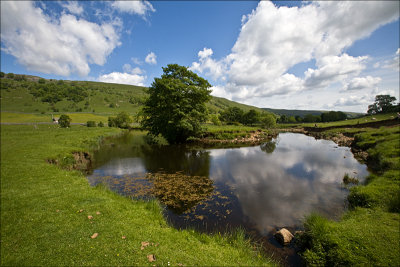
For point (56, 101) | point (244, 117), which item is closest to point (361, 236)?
point (244, 117)

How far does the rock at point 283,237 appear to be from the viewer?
7.85m

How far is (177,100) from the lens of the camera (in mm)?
33188

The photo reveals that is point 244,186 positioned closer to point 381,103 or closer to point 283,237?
point 283,237

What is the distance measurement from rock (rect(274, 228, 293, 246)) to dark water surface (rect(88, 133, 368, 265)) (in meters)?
0.28

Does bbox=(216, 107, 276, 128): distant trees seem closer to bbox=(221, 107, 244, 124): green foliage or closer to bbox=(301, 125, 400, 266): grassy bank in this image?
bbox=(221, 107, 244, 124): green foliage

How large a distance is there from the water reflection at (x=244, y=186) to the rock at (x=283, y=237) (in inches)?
25.5

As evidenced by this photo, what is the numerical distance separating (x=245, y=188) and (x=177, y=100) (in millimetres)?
23891

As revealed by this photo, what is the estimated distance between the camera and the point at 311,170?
19297 mm

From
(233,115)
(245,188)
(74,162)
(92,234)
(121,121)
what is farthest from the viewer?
(233,115)

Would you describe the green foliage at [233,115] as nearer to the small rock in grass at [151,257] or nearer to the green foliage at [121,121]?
the green foliage at [121,121]

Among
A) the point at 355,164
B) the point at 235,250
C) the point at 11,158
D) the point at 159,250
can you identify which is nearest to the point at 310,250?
the point at 235,250

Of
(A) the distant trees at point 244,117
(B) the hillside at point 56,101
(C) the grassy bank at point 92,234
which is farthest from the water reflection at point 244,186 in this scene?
(B) the hillside at point 56,101

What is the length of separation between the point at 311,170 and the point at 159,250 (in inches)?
782

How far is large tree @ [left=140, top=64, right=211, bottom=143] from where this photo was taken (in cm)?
3181
